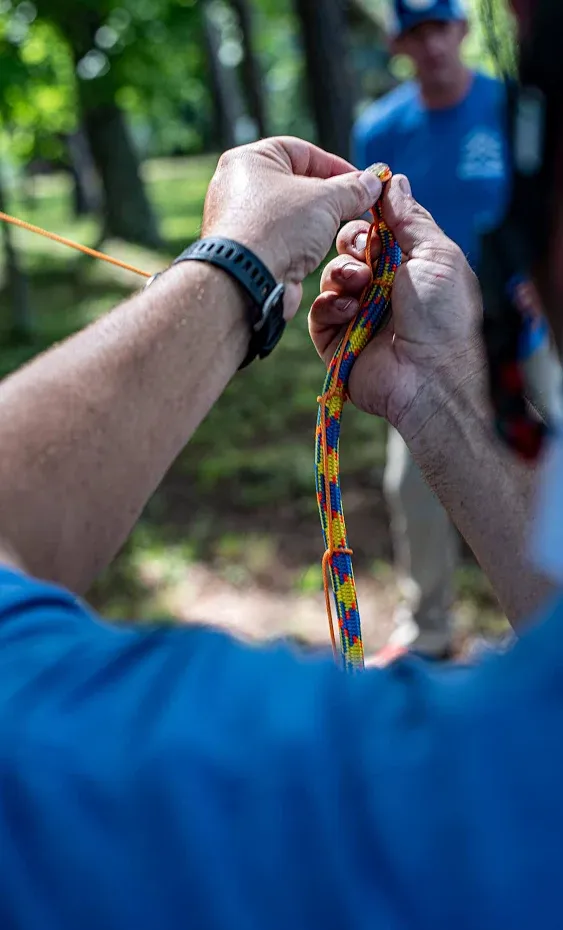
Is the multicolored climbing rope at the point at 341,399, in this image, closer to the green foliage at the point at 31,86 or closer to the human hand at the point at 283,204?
the human hand at the point at 283,204

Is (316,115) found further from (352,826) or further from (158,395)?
(352,826)

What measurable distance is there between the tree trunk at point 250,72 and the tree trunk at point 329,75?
1848 mm

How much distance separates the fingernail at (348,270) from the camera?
142cm

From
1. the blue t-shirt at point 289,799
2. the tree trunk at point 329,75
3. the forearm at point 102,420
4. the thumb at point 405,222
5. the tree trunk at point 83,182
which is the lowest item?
the blue t-shirt at point 289,799

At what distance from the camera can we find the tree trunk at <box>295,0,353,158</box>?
7527 millimetres

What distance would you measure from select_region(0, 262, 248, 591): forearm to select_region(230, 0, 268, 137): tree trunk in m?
9.28

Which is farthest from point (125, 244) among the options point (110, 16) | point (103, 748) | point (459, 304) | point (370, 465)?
point (103, 748)

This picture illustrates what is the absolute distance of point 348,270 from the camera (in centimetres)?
143

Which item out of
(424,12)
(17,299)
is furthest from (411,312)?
(17,299)

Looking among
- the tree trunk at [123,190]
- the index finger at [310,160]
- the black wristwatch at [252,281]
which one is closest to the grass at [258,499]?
the index finger at [310,160]

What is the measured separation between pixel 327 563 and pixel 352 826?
754 millimetres

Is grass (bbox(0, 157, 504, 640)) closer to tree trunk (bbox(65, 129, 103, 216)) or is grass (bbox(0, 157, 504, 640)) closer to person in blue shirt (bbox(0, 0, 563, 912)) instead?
person in blue shirt (bbox(0, 0, 563, 912))

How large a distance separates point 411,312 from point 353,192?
201 mm

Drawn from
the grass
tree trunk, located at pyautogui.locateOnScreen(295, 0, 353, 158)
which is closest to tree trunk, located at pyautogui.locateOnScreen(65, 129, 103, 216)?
tree trunk, located at pyautogui.locateOnScreen(295, 0, 353, 158)
